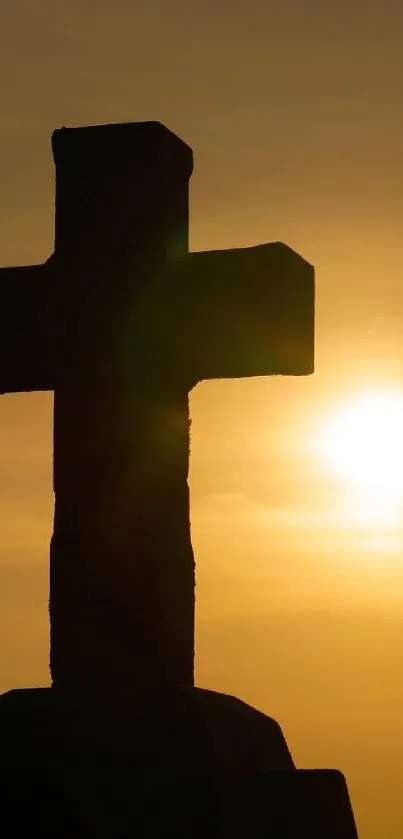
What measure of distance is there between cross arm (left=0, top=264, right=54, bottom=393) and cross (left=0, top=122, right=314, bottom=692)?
13 mm

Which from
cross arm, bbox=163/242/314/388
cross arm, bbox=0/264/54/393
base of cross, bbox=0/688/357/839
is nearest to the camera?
base of cross, bbox=0/688/357/839

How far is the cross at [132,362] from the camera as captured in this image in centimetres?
659

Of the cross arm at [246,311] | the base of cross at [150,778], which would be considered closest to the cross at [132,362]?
the cross arm at [246,311]

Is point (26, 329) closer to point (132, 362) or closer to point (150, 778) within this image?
point (132, 362)

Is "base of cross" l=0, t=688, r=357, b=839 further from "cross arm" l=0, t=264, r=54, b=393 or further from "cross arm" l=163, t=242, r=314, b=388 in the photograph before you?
"cross arm" l=0, t=264, r=54, b=393

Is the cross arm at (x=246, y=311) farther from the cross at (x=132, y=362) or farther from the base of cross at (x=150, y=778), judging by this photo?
the base of cross at (x=150, y=778)

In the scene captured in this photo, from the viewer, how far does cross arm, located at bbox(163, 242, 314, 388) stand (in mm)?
6586

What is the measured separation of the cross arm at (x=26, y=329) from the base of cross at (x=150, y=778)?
5.51 ft

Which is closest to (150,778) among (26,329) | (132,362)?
(132,362)

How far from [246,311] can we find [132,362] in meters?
0.62

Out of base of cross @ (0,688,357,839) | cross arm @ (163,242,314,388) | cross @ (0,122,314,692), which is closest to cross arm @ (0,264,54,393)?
cross @ (0,122,314,692)

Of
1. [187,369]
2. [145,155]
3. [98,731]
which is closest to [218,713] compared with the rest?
[98,731]

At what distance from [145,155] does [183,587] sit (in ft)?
6.78

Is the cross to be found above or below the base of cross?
above
